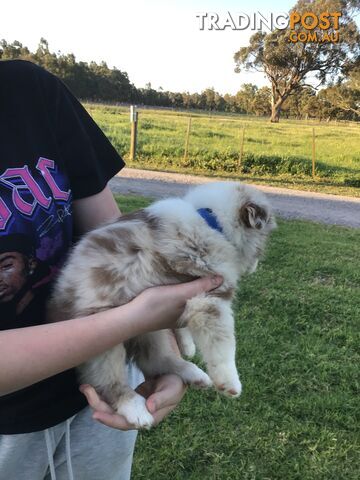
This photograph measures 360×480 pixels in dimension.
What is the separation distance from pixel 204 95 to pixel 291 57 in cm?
3509

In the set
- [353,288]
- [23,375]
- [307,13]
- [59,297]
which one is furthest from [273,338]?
[307,13]

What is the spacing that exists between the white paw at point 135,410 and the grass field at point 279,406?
154cm

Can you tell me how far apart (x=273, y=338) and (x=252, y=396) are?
926 millimetres

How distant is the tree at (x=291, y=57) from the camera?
164ft

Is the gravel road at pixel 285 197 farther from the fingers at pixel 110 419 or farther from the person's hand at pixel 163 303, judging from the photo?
the fingers at pixel 110 419

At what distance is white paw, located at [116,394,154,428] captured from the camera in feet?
5.57

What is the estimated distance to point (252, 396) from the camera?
12.5 feet

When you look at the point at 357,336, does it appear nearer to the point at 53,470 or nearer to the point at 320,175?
the point at 53,470

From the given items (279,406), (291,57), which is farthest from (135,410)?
(291,57)

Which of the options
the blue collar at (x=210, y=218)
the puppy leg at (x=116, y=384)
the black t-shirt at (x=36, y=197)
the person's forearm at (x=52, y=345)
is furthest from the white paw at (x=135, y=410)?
the blue collar at (x=210, y=218)

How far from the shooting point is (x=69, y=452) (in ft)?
5.34

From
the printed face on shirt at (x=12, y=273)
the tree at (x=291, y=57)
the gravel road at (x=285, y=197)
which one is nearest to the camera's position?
the printed face on shirt at (x=12, y=273)

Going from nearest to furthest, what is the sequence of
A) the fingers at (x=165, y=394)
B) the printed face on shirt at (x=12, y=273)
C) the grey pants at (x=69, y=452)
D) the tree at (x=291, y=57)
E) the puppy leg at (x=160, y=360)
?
the printed face on shirt at (x=12, y=273), the grey pants at (x=69, y=452), the fingers at (x=165, y=394), the puppy leg at (x=160, y=360), the tree at (x=291, y=57)

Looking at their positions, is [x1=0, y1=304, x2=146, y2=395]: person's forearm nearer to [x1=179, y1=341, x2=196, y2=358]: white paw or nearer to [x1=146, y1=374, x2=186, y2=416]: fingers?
[x1=146, y1=374, x2=186, y2=416]: fingers
